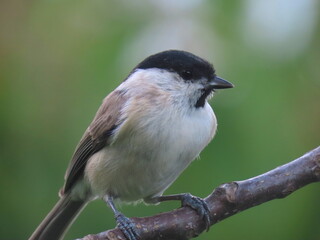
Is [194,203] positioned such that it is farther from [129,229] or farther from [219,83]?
[219,83]

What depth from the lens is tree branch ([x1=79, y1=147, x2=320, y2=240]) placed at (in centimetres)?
148

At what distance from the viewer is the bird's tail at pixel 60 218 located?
2111mm

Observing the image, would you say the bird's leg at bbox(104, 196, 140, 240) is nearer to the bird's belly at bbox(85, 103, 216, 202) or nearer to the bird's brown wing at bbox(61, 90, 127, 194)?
the bird's belly at bbox(85, 103, 216, 202)

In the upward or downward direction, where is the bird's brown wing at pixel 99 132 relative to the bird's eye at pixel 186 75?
downward

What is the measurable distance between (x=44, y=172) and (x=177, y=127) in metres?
0.50

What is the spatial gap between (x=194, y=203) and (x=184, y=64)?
57 cm

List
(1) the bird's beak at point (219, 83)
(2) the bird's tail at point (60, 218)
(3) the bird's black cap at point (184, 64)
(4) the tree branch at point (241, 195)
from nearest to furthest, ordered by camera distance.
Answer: (4) the tree branch at point (241, 195)
(1) the bird's beak at point (219, 83)
(3) the bird's black cap at point (184, 64)
(2) the bird's tail at point (60, 218)

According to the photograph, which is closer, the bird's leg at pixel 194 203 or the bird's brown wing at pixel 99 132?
the bird's leg at pixel 194 203

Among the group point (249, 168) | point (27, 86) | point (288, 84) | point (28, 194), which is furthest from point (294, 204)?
point (27, 86)

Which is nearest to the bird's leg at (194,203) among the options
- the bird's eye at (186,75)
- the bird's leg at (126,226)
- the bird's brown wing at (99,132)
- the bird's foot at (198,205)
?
the bird's foot at (198,205)

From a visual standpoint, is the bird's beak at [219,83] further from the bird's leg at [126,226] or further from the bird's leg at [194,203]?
the bird's leg at [126,226]

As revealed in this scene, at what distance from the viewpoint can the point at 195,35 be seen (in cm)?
193

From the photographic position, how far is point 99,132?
201cm

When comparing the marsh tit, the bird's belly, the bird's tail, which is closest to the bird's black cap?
the marsh tit
